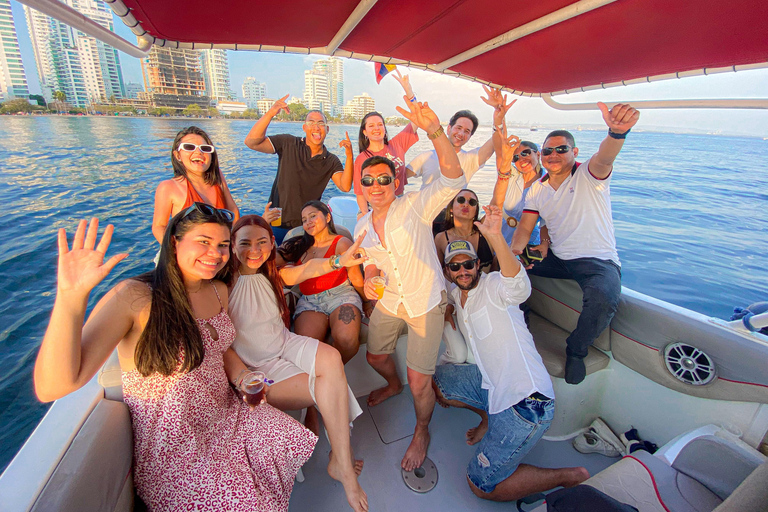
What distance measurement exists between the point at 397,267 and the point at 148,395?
1.24 meters

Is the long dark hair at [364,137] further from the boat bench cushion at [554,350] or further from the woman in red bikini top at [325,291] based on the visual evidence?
the boat bench cushion at [554,350]

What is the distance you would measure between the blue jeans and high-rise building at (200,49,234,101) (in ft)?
202

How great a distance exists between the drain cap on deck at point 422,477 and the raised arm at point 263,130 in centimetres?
254

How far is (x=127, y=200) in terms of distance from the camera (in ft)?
31.4

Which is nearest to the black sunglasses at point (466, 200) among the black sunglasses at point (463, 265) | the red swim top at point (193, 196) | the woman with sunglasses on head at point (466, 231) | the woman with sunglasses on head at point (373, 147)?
the woman with sunglasses on head at point (466, 231)

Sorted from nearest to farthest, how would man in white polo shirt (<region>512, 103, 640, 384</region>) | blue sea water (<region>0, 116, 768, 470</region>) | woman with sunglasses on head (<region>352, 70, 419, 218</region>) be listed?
man in white polo shirt (<region>512, 103, 640, 384</region>), woman with sunglasses on head (<region>352, 70, 419, 218</region>), blue sea water (<region>0, 116, 768, 470</region>)

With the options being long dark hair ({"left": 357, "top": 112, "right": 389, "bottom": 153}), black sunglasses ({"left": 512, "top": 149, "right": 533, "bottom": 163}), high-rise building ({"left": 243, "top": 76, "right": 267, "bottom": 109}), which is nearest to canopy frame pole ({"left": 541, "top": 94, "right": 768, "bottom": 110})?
black sunglasses ({"left": 512, "top": 149, "right": 533, "bottom": 163})

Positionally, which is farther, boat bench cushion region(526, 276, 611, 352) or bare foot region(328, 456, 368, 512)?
boat bench cushion region(526, 276, 611, 352)

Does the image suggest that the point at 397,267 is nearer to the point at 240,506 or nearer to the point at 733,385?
the point at 240,506

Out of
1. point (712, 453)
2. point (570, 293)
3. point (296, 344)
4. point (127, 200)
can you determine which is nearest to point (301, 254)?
point (296, 344)

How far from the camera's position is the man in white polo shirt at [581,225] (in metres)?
2.00

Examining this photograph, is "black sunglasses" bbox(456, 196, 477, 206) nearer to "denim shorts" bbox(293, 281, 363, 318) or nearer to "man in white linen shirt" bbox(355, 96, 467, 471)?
"man in white linen shirt" bbox(355, 96, 467, 471)

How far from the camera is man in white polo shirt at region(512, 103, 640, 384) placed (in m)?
2.00

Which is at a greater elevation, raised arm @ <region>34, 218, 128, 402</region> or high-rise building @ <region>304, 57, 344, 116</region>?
high-rise building @ <region>304, 57, 344, 116</region>
